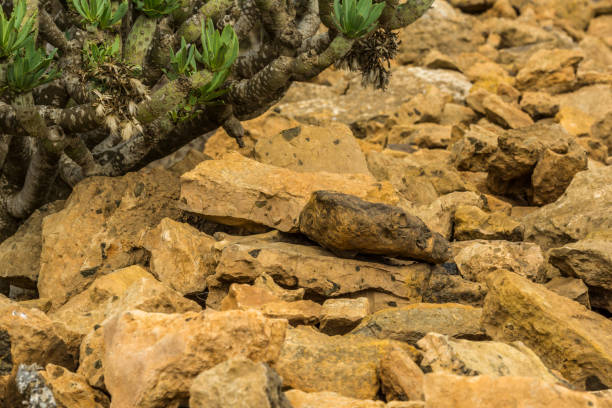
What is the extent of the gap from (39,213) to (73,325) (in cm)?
193

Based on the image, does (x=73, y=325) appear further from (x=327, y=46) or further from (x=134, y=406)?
(x=327, y=46)

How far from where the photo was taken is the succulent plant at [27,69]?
162 inches

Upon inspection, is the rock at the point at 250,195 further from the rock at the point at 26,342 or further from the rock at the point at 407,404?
the rock at the point at 407,404

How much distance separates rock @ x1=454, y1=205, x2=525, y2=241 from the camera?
16.6 feet

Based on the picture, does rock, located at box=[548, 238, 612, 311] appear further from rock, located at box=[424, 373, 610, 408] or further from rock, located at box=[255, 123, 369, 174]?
rock, located at box=[255, 123, 369, 174]

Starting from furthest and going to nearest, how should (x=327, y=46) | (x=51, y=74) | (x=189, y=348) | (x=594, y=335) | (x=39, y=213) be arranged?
(x=39, y=213)
(x=327, y=46)
(x=51, y=74)
(x=594, y=335)
(x=189, y=348)

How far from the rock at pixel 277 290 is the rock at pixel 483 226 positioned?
176cm

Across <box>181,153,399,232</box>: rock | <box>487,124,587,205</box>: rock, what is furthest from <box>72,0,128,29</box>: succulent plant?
<box>487,124,587,205</box>: rock

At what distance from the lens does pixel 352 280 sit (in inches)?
163

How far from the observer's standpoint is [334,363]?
9.95ft

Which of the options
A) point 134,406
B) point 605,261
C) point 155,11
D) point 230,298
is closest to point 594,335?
point 605,261

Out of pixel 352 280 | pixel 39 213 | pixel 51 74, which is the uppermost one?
pixel 51 74

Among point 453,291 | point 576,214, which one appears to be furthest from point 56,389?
point 576,214

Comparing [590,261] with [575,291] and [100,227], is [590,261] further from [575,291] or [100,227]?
[100,227]
